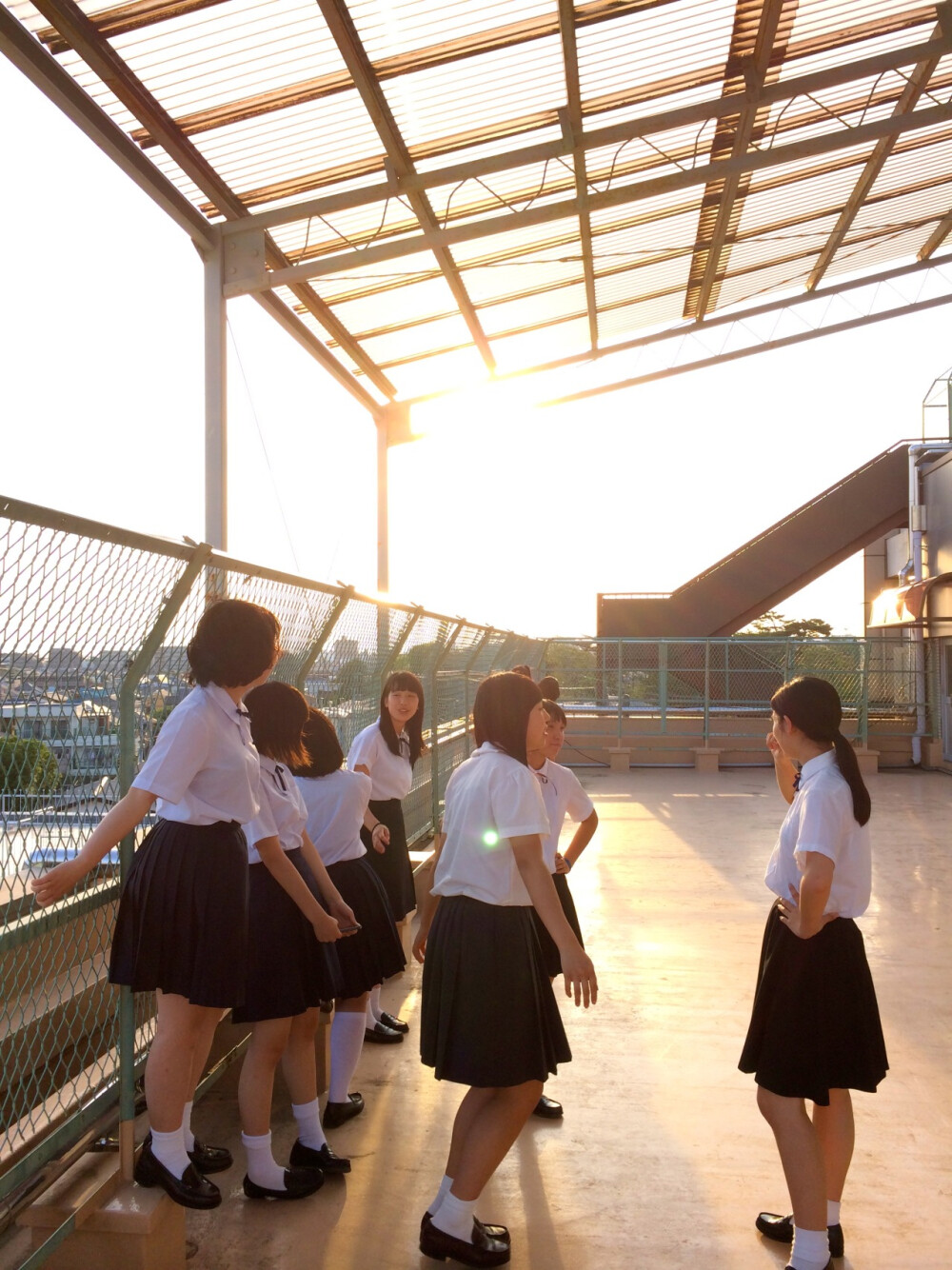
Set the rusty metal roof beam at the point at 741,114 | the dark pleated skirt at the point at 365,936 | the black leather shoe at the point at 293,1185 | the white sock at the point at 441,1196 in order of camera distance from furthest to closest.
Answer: the rusty metal roof beam at the point at 741,114
the dark pleated skirt at the point at 365,936
the black leather shoe at the point at 293,1185
the white sock at the point at 441,1196

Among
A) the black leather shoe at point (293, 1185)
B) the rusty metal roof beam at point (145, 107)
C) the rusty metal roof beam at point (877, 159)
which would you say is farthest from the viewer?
the rusty metal roof beam at point (877, 159)

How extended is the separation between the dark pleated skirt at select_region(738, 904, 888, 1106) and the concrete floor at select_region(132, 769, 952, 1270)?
0.54 metres

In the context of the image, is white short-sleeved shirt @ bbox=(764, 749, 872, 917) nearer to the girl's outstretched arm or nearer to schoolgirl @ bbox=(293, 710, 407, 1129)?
schoolgirl @ bbox=(293, 710, 407, 1129)

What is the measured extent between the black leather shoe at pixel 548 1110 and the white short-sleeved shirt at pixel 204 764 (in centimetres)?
177

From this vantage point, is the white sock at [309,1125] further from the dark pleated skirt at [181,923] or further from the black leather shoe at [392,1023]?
the black leather shoe at [392,1023]

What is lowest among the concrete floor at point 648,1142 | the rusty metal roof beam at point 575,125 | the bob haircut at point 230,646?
the concrete floor at point 648,1142

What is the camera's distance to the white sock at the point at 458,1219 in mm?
2666


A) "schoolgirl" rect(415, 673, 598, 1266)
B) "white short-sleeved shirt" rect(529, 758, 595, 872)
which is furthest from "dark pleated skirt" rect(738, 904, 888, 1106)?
"white short-sleeved shirt" rect(529, 758, 595, 872)

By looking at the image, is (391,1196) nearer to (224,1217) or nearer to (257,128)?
(224,1217)

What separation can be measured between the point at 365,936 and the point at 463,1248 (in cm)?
98

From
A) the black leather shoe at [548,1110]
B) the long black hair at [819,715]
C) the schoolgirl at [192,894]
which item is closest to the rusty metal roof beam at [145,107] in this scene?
the schoolgirl at [192,894]

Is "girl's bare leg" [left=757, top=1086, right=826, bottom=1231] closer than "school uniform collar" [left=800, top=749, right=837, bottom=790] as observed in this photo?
Yes

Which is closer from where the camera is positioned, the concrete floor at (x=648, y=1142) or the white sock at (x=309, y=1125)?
the concrete floor at (x=648, y=1142)

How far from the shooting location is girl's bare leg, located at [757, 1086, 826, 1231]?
2.57m
